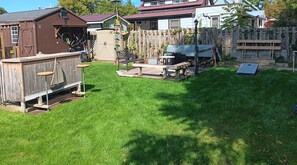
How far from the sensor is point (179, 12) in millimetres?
27188

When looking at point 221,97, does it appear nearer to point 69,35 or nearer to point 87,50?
point 87,50

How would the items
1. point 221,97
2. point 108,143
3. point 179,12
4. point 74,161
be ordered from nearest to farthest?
point 74,161, point 108,143, point 221,97, point 179,12

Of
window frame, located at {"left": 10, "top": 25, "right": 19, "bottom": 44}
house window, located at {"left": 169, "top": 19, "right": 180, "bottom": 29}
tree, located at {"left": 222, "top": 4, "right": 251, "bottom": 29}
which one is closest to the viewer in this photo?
tree, located at {"left": 222, "top": 4, "right": 251, "bottom": 29}

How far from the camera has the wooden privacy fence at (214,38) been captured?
42.6 ft

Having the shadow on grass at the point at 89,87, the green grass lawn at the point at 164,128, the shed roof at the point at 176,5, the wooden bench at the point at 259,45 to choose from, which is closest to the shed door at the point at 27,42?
the shadow on grass at the point at 89,87

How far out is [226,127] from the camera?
552 centimetres

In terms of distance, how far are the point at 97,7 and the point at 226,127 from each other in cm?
6142

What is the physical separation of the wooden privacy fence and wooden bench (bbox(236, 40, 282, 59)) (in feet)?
0.85

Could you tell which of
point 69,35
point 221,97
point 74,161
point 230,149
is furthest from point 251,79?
point 69,35

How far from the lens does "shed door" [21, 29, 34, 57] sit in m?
17.6

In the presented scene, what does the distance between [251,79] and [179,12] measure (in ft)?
62.2

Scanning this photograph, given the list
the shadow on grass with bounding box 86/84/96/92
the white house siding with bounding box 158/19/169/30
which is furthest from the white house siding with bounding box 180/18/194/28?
the shadow on grass with bounding box 86/84/96/92

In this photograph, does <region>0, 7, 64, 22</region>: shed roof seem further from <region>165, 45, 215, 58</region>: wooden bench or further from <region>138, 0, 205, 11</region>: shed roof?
<region>138, 0, 205, 11</region>: shed roof

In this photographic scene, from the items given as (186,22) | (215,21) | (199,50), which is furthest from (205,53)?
(186,22)
